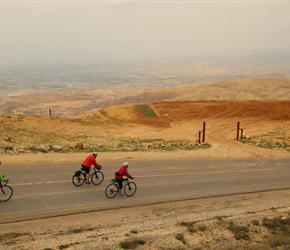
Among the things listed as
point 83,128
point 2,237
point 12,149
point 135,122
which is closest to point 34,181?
point 2,237

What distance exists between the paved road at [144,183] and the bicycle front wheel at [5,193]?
0.23 metres

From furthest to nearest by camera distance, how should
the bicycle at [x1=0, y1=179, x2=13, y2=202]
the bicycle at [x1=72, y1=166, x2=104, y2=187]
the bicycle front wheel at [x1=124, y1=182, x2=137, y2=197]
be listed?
1. the bicycle at [x1=72, y1=166, x2=104, y2=187]
2. the bicycle front wheel at [x1=124, y1=182, x2=137, y2=197]
3. the bicycle at [x1=0, y1=179, x2=13, y2=202]

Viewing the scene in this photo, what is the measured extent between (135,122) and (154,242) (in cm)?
3209

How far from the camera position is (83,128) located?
117 feet

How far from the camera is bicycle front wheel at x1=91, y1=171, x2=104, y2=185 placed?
16.9 metres

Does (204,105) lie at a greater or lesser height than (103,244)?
greater

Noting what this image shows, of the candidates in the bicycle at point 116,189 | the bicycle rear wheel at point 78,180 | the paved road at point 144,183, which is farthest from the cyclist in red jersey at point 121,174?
the bicycle rear wheel at point 78,180

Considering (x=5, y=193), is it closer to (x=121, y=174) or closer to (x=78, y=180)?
(x=78, y=180)

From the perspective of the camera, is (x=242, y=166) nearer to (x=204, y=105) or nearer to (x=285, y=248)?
(x=285, y=248)

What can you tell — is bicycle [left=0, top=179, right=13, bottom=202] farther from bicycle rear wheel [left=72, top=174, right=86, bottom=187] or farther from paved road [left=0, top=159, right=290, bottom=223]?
bicycle rear wheel [left=72, top=174, right=86, bottom=187]

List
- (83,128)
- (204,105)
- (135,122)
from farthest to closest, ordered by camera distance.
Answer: (204,105)
(135,122)
(83,128)

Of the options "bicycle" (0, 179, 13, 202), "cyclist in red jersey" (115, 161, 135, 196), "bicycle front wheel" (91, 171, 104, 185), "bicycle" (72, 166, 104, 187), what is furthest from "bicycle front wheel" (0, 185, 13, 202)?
"cyclist in red jersey" (115, 161, 135, 196)

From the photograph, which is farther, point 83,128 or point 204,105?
point 204,105

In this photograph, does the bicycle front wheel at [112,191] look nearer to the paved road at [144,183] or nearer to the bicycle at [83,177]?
the paved road at [144,183]
